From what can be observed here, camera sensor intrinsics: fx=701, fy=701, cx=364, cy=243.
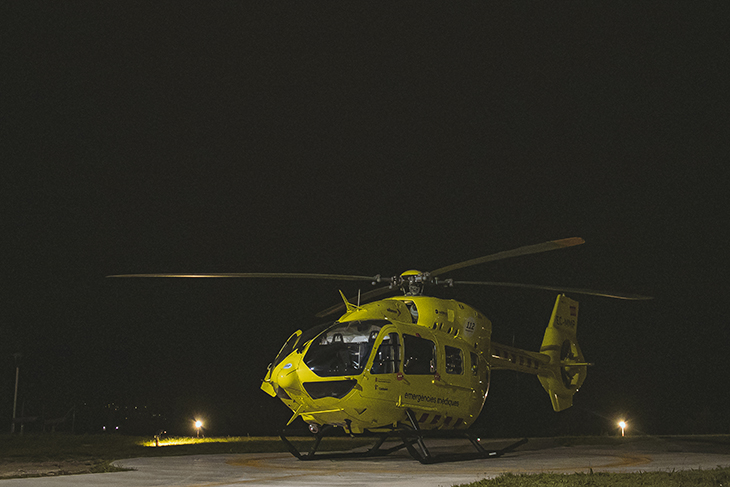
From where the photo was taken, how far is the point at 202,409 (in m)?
45.8

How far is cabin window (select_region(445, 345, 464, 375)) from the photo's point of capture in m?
14.2

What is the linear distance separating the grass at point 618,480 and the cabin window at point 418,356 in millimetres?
3656

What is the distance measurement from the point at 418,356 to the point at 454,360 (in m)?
1.26

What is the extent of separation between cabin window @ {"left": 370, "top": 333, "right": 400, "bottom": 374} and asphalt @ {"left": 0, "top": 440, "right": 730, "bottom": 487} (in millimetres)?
1707

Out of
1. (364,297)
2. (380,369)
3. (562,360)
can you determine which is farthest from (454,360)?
(562,360)

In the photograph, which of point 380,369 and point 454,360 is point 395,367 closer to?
point 380,369

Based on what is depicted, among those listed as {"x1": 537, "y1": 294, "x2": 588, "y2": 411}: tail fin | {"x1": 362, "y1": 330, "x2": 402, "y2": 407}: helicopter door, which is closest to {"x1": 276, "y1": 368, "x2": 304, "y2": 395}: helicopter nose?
{"x1": 362, "y1": 330, "x2": 402, "y2": 407}: helicopter door

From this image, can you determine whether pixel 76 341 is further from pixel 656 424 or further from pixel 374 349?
pixel 374 349

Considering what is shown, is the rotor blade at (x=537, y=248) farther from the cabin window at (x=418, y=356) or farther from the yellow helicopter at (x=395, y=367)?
the cabin window at (x=418, y=356)

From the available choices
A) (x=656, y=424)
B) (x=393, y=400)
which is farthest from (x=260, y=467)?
(x=656, y=424)

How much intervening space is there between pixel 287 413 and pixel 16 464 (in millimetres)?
29120

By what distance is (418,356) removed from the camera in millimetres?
13477

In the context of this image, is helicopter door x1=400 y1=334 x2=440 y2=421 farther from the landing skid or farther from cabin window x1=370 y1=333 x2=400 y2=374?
the landing skid

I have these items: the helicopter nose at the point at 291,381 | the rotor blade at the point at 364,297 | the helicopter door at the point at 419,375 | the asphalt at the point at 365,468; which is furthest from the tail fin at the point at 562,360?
the helicopter nose at the point at 291,381
